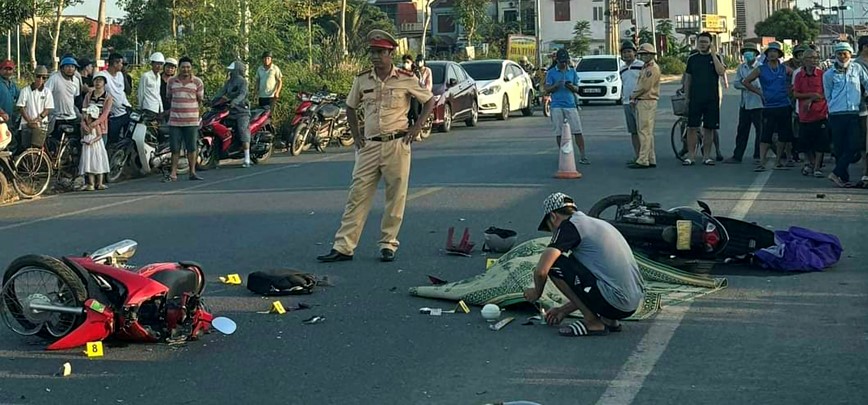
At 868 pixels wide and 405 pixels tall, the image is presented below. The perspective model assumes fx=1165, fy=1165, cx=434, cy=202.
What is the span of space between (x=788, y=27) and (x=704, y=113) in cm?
9710

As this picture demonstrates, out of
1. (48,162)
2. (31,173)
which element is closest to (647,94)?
(48,162)

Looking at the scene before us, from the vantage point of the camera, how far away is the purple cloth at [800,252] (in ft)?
30.6

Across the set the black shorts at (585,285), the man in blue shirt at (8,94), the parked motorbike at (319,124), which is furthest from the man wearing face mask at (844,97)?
the man in blue shirt at (8,94)

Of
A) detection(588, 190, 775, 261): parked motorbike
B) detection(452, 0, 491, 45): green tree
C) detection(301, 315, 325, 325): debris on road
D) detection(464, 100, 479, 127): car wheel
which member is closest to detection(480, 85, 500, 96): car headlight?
detection(464, 100, 479, 127): car wheel

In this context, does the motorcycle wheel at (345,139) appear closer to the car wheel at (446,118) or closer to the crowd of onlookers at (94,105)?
the car wheel at (446,118)

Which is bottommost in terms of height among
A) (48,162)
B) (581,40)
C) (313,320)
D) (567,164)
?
(313,320)

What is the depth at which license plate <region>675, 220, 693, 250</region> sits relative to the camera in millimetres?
9297

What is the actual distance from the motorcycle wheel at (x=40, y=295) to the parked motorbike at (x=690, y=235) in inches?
174

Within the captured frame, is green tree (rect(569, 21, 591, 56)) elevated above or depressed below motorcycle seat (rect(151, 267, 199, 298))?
above

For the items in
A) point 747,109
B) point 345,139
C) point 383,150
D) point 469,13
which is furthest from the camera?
Answer: point 469,13

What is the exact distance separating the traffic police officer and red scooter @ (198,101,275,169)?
878cm

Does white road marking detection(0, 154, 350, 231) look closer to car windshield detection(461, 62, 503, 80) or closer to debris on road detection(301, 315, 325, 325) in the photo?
debris on road detection(301, 315, 325, 325)

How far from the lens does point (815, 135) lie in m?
15.5

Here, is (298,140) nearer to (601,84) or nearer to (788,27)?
(601,84)
